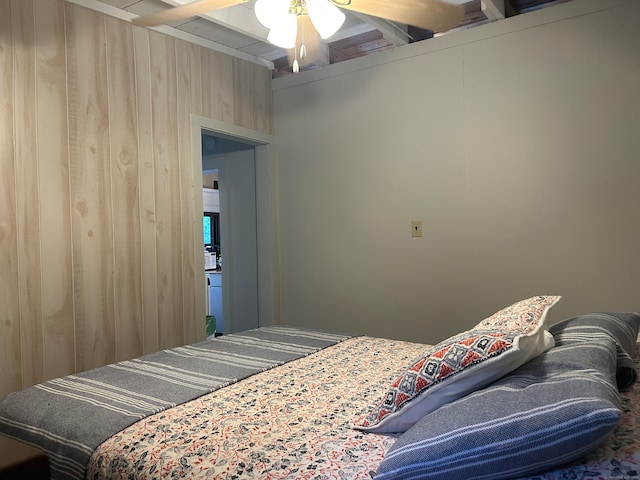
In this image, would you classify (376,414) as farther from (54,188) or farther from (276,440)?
(54,188)

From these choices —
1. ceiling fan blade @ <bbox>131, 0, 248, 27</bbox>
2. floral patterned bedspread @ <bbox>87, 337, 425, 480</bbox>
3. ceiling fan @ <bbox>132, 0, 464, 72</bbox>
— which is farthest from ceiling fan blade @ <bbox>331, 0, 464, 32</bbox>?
floral patterned bedspread @ <bbox>87, 337, 425, 480</bbox>

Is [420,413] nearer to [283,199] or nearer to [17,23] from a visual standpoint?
[17,23]

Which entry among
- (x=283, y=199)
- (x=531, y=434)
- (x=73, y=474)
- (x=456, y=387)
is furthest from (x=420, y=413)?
(x=283, y=199)

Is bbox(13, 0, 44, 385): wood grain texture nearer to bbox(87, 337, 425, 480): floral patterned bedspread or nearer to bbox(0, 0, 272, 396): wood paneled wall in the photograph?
bbox(0, 0, 272, 396): wood paneled wall

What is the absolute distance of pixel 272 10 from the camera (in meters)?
2.09

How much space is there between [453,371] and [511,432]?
0.88ft

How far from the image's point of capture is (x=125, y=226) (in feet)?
10.0

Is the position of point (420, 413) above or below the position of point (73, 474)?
above

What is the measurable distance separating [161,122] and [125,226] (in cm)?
75

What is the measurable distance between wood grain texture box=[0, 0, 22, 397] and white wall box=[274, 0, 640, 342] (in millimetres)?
2058

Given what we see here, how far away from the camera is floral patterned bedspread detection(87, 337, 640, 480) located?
1119mm

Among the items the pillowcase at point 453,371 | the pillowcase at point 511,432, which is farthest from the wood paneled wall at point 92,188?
the pillowcase at point 511,432

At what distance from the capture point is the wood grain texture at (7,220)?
2.50 metres

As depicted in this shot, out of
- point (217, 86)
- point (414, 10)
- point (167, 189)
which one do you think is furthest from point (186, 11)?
point (217, 86)
